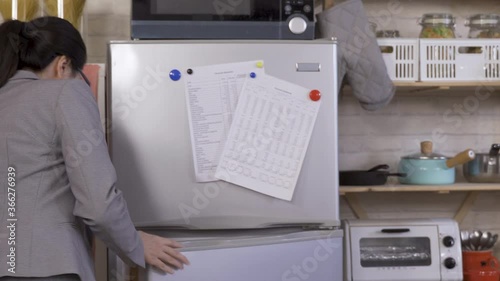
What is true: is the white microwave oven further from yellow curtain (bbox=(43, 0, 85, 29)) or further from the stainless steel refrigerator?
yellow curtain (bbox=(43, 0, 85, 29))

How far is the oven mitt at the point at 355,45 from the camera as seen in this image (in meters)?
2.71

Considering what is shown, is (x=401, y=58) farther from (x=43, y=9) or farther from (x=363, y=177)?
(x=43, y=9)

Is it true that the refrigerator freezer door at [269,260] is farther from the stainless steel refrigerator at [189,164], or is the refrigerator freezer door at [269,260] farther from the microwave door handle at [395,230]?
the microwave door handle at [395,230]

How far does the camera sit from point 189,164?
2.23 metres

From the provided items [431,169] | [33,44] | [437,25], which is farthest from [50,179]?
[437,25]

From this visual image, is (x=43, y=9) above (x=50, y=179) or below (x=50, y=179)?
above

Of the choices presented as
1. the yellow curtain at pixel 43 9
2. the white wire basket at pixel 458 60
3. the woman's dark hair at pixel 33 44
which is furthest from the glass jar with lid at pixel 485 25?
the woman's dark hair at pixel 33 44

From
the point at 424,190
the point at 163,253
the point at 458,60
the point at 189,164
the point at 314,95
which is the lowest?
the point at 163,253

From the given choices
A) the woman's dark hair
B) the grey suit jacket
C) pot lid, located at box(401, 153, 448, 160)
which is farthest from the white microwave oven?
pot lid, located at box(401, 153, 448, 160)

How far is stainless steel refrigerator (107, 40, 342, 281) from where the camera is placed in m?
2.23

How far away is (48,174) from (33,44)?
313mm

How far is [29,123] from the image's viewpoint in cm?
170

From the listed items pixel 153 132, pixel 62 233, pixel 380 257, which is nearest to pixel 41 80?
pixel 62 233

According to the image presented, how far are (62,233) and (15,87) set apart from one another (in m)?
0.34
